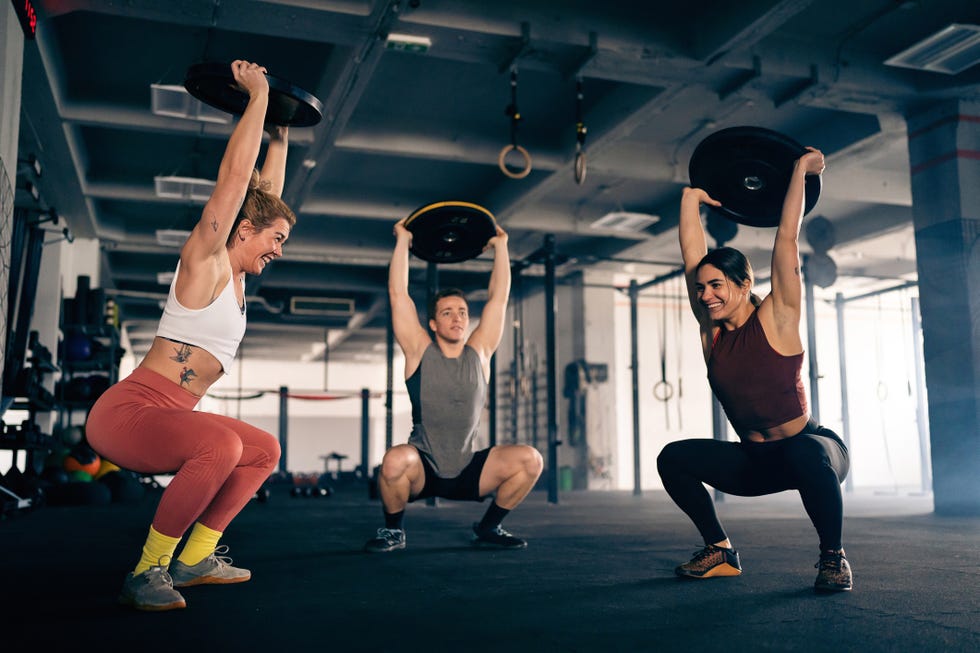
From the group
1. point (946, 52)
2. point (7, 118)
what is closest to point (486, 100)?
point (946, 52)

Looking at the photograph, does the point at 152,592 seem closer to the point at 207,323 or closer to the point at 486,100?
the point at 207,323

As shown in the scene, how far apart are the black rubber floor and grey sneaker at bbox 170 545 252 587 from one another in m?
0.05

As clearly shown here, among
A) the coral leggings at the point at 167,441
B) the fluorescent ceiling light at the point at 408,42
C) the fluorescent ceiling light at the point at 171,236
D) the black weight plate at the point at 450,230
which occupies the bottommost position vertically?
the coral leggings at the point at 167,441

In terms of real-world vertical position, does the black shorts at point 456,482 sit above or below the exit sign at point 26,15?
below

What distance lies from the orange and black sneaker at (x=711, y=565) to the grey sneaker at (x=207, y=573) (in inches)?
48.5

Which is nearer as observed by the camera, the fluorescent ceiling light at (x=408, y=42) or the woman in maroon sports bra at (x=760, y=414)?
the woman in maroon sports bra at (x=760, y=414)

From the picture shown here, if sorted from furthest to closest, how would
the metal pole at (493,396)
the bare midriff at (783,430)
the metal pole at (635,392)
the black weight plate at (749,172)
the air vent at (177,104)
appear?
the metal pole at (635,392)
the metal pole at (493,396)
the air vent at (177,104)
the black weight plate at (749,172)
the bare midriff at (783,430)

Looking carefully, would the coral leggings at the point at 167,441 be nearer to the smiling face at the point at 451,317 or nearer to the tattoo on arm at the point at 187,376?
the tattoo on arm at the point at 187,376

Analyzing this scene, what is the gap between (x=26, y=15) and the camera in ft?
13.3

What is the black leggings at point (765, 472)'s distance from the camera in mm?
2137

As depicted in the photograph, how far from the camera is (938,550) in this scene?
3230 millimetres

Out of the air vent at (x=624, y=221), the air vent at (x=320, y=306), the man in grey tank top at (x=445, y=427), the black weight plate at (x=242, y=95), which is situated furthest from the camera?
the air vent at (x=320, y=306)

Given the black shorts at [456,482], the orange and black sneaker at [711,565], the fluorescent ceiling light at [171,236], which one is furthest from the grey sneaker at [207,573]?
the fluorescent ceiling light at [171,236]

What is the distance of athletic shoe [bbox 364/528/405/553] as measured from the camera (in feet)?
10.2
